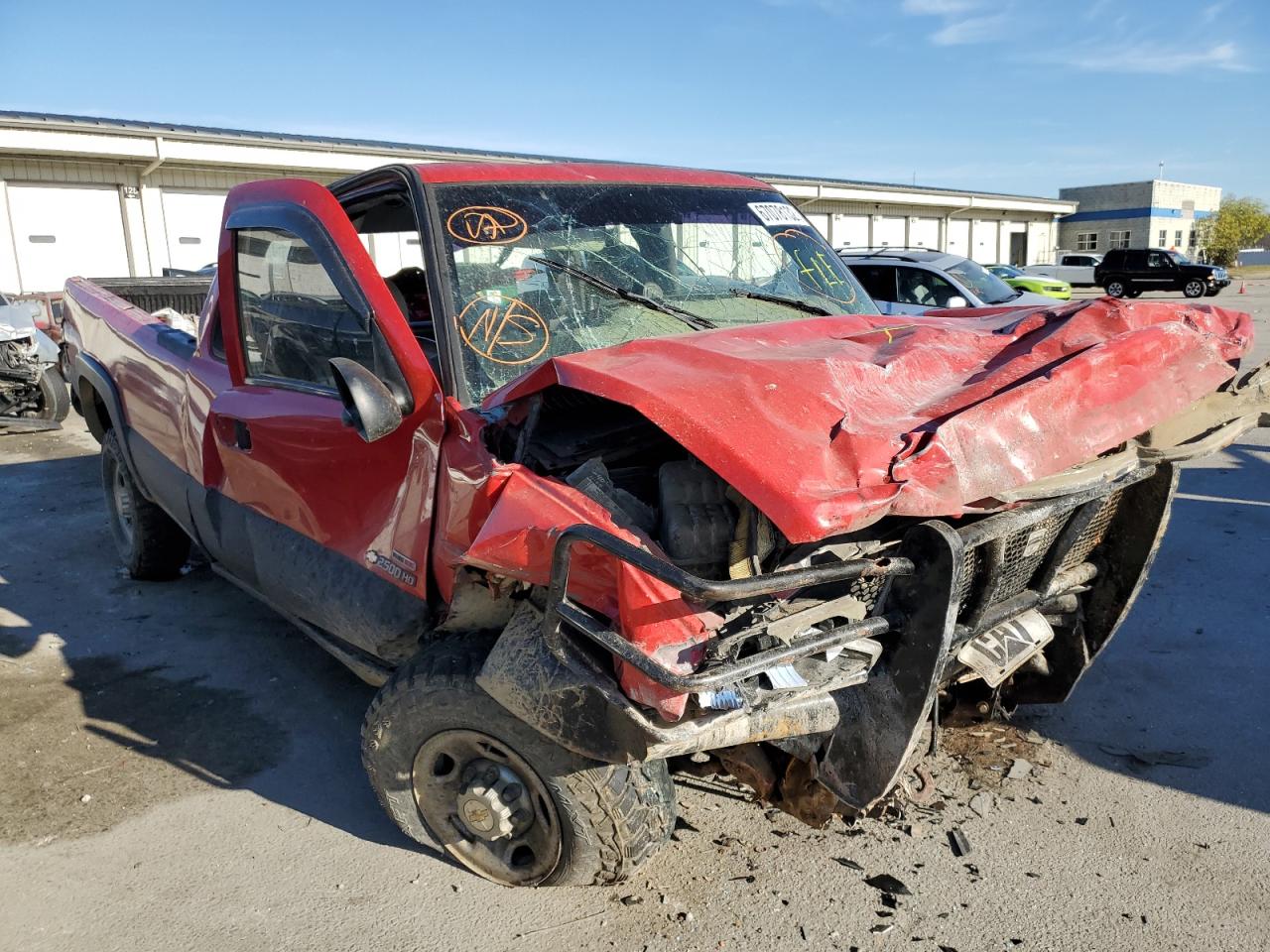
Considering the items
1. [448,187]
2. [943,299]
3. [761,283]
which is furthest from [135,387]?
[943,299]

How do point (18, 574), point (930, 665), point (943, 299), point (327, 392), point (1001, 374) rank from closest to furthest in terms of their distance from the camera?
point (930, 665)
point (1001, 374)
point (327, 392)
point (18, 574)
point (943, 299)

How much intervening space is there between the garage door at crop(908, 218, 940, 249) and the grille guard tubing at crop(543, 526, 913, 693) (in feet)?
123

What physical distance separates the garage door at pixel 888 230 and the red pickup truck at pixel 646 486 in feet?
111

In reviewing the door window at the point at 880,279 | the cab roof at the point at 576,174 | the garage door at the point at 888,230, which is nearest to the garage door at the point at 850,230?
the garage door at the point at 888,230

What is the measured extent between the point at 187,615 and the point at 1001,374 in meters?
4.22

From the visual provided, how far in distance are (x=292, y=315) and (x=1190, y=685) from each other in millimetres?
3889

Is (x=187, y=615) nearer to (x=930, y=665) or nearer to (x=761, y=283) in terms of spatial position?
(x=761, y=283)

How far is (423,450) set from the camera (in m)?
2.62

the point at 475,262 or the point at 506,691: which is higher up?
the point at 475,262

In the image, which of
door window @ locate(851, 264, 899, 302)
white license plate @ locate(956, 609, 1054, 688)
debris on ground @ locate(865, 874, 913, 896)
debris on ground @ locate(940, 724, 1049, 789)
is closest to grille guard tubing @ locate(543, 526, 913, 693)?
white license plate @ locate(956, 609, 1054, 688)

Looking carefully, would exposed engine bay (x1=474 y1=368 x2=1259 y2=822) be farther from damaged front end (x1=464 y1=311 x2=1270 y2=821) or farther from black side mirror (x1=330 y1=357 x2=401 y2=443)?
black side mirror (x1=330 y1=357 x2=401 y2=443)

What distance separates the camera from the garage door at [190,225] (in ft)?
63.2

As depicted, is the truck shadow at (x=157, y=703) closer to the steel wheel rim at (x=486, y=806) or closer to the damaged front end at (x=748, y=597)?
the steel wheel rim at (x=486, y=806)

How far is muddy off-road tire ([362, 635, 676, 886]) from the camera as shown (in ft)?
8.07
